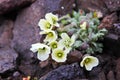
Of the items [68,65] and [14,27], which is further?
[14,27]

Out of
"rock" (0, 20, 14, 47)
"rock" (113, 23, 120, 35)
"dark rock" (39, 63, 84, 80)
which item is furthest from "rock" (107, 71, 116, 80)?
"rock" (0, 20, 14, 47)

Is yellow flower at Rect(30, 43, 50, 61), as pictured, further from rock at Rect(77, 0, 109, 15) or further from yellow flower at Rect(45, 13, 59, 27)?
rock at Rect(77, 0, 109, 15)

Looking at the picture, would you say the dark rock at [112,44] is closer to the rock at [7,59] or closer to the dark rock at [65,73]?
the dark rock at [65,73]

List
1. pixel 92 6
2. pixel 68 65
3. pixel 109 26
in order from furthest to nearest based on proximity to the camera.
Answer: pixel 92 6
pixel 109 26
pixel 68 65

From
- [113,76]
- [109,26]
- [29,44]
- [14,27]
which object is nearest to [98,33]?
[109,26]

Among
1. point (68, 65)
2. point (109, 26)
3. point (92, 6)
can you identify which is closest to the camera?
point (68, 65)

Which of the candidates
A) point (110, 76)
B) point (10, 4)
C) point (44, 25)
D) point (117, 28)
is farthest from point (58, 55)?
point (10, 4)

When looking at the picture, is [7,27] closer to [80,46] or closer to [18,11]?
[18,11]
